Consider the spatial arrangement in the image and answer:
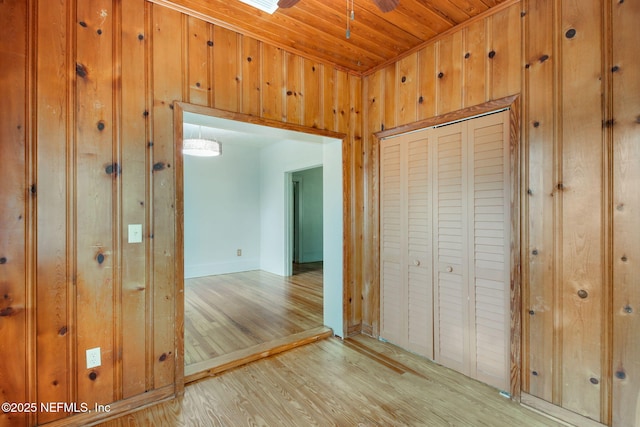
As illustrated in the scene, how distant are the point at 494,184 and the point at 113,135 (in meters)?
2.65

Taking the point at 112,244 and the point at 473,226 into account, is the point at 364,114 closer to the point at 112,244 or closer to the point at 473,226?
Result: the point at 473,226

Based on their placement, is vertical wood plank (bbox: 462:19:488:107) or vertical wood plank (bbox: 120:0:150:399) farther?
vertical wood plank (bbox: 462:19:488:107)

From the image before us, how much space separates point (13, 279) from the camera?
5.26 ft

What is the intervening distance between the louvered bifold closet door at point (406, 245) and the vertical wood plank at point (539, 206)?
0.73 m

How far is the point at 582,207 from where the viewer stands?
1729mm

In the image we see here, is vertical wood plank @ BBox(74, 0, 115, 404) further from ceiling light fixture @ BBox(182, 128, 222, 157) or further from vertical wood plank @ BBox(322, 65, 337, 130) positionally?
ceiling light fixture @ BBox(182, 128, 222, 157)

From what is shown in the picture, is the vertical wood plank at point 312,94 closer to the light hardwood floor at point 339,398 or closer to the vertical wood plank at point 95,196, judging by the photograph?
the vertical wood plank at point 95,196

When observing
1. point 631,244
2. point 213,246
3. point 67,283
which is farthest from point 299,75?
point 213,246

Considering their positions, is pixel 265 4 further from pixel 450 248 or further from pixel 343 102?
pixel 450 248

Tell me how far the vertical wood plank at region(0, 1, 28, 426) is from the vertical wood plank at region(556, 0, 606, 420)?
321 centimetres

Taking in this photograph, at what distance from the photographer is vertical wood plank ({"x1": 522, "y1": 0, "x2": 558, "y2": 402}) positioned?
184 centimetres

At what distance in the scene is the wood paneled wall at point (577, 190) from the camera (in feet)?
5.22

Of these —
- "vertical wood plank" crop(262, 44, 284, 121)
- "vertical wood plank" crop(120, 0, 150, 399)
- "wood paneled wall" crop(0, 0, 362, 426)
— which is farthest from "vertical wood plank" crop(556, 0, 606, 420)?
"vertical wood plank" crop(120, 0, 150, 399)

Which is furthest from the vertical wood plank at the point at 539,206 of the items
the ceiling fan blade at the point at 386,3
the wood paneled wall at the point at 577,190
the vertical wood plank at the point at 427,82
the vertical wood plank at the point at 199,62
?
the vertical wood plank at the point at 199,62
